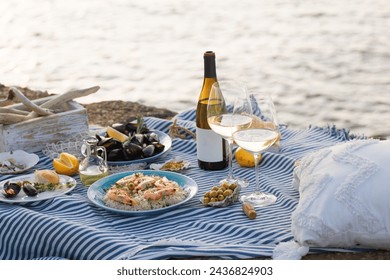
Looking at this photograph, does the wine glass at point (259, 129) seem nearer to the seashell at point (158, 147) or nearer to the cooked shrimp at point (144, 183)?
the cooked shrimp at point (144, 183)

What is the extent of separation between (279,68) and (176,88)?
35.8 inches

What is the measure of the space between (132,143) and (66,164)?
0.84 feet

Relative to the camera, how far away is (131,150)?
9.25 feet

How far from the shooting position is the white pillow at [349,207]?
206 centimetres

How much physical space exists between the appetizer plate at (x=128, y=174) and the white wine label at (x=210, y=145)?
0.59 feet

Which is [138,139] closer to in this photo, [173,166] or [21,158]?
[173,166]

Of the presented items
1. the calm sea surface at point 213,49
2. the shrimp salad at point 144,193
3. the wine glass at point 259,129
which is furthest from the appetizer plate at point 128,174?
the calm sea surface at point 213,49

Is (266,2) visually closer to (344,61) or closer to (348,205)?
(344,61)

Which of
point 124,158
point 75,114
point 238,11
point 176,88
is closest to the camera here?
point 124,158

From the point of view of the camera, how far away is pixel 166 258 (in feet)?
7.05

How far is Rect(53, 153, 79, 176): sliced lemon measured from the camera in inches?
108

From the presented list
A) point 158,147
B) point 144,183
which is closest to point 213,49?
point 158,147

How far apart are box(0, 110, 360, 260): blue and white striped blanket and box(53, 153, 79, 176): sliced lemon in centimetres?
10
